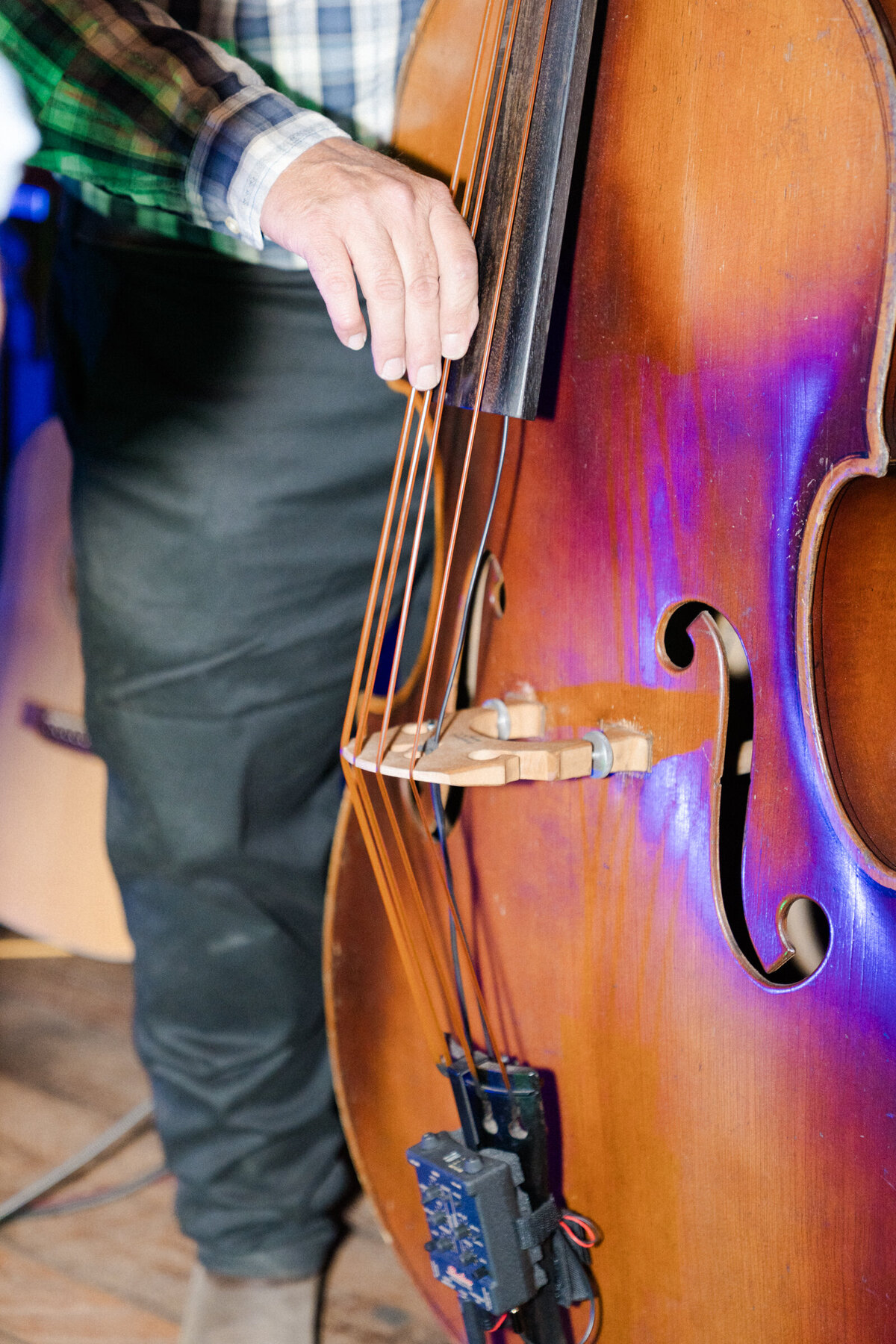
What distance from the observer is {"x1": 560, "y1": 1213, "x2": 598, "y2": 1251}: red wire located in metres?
0.62

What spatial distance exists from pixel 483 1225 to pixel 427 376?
0.43 metres

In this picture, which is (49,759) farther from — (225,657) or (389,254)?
(389,254)

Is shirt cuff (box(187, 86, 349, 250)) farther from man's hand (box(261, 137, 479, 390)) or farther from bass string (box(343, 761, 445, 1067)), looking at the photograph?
bass string (box(343, 761, 445, 1067))

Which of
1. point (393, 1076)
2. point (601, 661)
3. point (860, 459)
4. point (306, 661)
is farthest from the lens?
point (306, 661)

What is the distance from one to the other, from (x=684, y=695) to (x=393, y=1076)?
36 centimetres

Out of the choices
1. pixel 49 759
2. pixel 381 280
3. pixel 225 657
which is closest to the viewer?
pixel 381 280

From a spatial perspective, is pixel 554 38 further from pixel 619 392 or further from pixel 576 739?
pixel 576 739

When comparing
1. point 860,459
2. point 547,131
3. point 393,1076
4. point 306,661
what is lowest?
point 393,1076

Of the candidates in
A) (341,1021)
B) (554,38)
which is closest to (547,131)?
(554,38)

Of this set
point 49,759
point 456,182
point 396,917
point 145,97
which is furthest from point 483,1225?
point 49,759

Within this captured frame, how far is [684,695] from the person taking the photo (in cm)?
58

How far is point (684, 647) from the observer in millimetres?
586

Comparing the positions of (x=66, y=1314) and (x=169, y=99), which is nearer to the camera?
(x=169, y=99)

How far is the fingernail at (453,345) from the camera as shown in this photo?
574 mm
